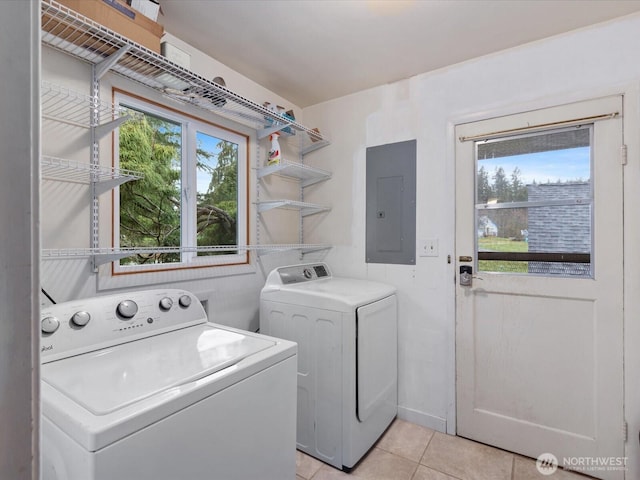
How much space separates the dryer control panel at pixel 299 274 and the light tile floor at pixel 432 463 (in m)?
1.03

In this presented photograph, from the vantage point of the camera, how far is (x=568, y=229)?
1.80m

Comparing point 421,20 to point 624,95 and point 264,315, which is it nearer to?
point 624,95

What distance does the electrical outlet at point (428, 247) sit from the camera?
2.15 metres

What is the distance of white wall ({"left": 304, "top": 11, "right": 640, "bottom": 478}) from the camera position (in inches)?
64.3

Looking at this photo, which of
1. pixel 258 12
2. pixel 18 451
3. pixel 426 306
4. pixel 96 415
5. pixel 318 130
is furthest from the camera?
pixel 318 130

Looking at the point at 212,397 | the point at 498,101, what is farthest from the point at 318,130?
the point at 212,397

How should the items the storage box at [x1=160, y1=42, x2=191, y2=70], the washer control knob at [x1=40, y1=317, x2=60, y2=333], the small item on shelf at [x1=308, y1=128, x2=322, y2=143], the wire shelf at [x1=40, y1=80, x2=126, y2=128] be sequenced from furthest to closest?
1. the small item on shelf at [x1=308, y1=128, x2=322, y2=143]
2. the storage box at [x1=160, y1=42, x2=191, y2=70]
3. the wire shelf at [x1=40, y1=80, x2=126, y2=128]
4. the washer control knob at [x1=40, y1=317, x2=60, y2=333]

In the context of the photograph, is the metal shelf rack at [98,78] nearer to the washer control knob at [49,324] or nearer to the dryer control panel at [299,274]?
the washer control knob at [49,324]

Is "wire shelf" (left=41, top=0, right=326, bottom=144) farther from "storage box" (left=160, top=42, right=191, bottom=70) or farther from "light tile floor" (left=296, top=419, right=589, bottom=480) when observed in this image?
"light tile floor" (left=296, top=419, right=589, bottom=480)

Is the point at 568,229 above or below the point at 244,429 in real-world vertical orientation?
above

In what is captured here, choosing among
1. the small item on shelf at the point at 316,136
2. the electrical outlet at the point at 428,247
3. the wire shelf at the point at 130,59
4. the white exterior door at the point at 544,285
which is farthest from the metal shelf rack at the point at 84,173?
the white exterior door at the point at 544,285

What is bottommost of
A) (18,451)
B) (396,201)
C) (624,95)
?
(18,451)

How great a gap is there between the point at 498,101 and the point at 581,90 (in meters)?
0.40
